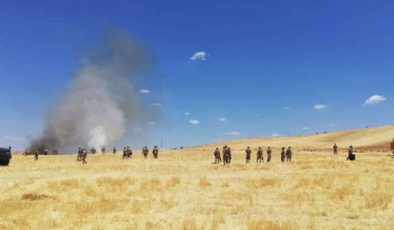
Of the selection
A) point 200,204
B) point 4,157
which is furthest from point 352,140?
point 200,204

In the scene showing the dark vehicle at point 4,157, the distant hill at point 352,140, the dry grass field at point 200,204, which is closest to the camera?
the dry grass field at point 200,204

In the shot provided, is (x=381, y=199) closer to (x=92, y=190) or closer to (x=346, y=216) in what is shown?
(x=346, y=216)

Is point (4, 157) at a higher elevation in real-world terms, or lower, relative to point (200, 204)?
higher

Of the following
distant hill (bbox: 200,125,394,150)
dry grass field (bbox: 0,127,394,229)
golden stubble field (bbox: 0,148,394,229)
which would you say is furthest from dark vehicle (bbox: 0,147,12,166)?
distant hill (bbox: 200,125,394,150)

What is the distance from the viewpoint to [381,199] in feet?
74.4

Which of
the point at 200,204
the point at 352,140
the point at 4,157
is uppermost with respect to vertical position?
the point at 352,140

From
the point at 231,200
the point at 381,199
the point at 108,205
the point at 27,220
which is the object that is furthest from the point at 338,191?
the point at 27,220

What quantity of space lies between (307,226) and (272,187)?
12560 millimetres

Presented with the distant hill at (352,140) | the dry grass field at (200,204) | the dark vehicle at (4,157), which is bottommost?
the dry grass field at (200,204)

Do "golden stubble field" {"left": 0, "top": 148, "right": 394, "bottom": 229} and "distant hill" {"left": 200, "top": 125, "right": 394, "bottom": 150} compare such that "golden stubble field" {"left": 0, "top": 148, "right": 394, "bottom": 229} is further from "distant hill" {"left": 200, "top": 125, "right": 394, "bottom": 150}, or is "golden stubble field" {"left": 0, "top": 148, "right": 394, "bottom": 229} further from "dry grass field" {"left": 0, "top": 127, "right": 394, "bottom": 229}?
"distant hill" {"left": 200, "top": 125, "right": 394, "bottom": 150}

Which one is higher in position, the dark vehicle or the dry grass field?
the dark vehicle

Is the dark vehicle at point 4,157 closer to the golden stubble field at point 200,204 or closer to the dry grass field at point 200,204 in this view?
the golden stubble field at point 200,204

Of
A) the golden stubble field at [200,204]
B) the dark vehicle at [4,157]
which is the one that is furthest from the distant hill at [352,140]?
the golden stubble field at [200,204]

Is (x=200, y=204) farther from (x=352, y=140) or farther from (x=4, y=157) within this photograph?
(x=352, y=140)
